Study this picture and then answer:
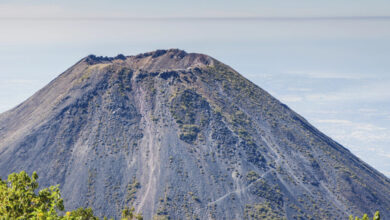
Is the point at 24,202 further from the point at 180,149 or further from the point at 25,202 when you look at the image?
the point at 180,149

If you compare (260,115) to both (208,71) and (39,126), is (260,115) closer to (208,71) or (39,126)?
(208,71)

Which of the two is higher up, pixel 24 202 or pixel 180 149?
pixel 180 149

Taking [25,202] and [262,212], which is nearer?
[25,202]

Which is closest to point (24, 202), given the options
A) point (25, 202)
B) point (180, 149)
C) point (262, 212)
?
point (25, 202)

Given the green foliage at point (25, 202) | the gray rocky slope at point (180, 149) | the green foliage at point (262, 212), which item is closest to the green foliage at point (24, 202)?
the green foliage at point (25, 202)

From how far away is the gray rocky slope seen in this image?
422 ft

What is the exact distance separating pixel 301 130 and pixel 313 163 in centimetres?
1975

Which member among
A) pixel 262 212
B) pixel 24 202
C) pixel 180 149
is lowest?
pixel 24 202

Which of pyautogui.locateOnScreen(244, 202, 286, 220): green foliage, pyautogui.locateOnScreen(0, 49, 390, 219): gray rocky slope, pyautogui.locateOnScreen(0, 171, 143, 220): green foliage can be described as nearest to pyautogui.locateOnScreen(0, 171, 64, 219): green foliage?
pyautogui.locateOnScreen(0, 171, 143, 220): green foliage

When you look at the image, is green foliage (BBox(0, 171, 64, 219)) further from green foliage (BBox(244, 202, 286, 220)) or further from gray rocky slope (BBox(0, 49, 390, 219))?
green foliage (BBox(244, 202, 286, 220))

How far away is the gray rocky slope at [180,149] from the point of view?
128750mm

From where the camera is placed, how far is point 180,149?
144 m

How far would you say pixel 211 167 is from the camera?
13825 cm

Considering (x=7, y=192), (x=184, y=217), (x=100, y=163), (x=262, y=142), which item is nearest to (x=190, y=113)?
(x=262, y=142)
